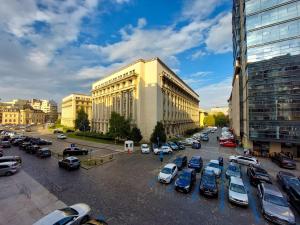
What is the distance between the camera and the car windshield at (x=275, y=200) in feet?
38.7

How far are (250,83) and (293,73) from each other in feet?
21.5

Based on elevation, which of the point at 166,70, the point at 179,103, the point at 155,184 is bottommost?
the point at 155,184

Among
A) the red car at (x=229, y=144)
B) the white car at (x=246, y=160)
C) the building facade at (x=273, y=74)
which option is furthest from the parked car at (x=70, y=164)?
the red car at (x=229, y=144)

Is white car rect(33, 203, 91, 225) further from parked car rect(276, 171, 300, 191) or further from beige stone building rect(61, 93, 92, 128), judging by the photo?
beige stone building rect(61, 93, 92, 128)

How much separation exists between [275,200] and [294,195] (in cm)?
315

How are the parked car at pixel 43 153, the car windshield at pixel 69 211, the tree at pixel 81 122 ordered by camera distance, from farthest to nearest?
the tree at pixel 81 122 < the parked car at pixel 43 153 < the car windshield at pixel 69 211

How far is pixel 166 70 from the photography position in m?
54.5

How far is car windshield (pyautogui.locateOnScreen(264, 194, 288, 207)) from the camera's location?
1180 centimetres

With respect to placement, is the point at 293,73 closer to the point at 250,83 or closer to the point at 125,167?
the point at 250,83

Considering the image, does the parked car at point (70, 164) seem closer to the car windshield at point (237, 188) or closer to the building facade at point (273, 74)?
the car windshield at point (237, 188)

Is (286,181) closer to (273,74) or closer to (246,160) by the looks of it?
(246,160)

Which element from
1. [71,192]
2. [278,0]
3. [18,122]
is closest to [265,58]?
[278,0]

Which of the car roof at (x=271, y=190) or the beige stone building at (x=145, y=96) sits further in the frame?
the beige stone building at (x=145, y=96)

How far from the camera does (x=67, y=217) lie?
9164 millimetres
